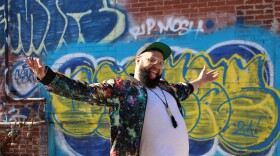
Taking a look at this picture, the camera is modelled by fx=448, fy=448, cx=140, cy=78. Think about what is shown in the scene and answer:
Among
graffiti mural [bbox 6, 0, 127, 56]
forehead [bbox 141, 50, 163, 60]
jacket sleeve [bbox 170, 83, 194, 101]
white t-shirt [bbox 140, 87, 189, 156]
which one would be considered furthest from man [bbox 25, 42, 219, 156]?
graffiti mural [bbox 6, 0, 127, 56]

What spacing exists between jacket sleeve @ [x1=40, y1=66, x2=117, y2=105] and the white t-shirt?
0.31 meters

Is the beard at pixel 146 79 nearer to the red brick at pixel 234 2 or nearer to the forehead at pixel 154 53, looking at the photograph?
the forehead at pixel 154 53

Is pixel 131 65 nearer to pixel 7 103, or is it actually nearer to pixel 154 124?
pixel 7 103

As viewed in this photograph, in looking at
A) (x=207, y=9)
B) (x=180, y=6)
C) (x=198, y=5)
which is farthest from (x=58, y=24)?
(x=207, y=9)

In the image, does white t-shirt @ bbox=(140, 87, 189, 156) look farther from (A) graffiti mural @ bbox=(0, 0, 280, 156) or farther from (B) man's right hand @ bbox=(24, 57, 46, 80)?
(A) graffiti mural @ bbox=(0, 0, 280, 156)

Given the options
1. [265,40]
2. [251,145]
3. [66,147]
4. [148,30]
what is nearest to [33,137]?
[66,147]

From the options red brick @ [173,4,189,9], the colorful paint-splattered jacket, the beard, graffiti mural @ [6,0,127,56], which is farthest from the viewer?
graffiti mural @ [6,0,127,56]

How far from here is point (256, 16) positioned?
565 centimetres

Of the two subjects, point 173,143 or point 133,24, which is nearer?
point 173,143

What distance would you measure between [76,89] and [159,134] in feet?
2.23

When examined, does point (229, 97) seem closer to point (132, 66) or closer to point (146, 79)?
point (132, 66)

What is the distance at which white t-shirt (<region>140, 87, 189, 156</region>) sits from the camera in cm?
322

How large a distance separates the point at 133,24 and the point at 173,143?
3.28m

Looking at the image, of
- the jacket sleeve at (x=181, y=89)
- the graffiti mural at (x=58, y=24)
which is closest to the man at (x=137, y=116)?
the jacket sleeve at (x=181, y=89)
